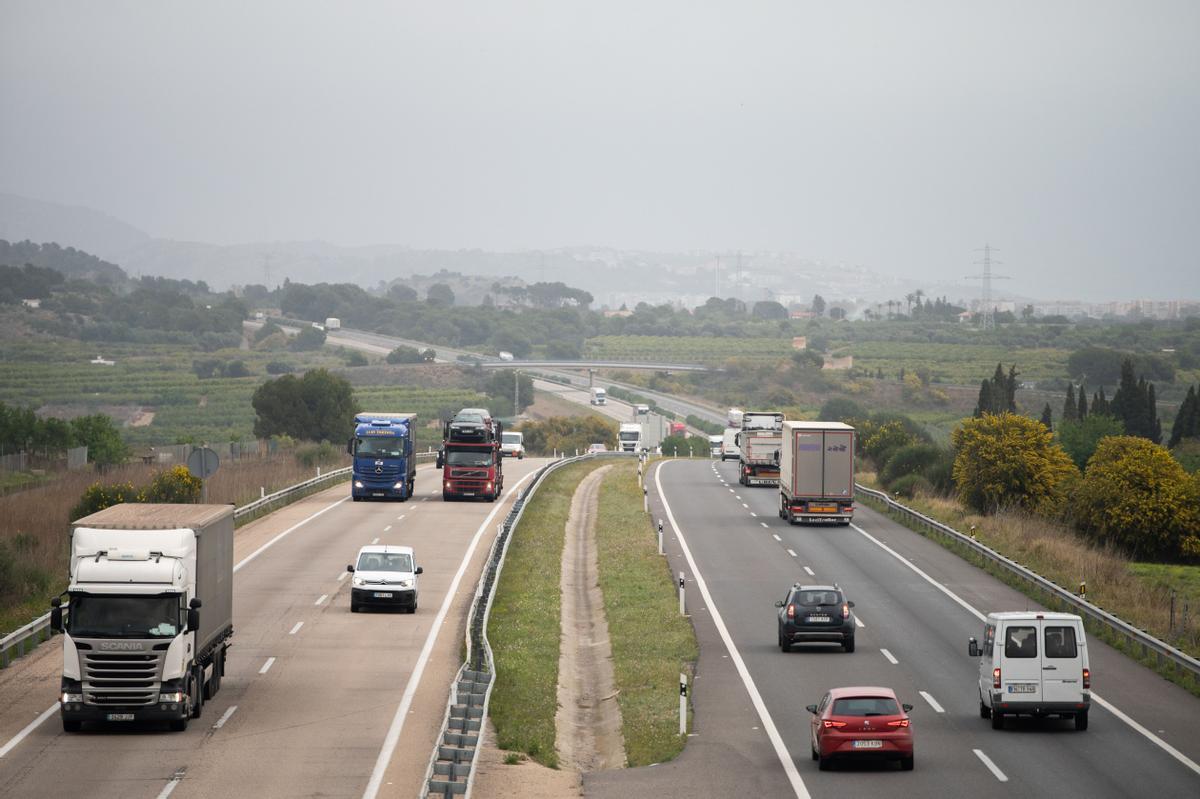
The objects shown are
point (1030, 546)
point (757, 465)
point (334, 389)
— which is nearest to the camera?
point (1030, 546)

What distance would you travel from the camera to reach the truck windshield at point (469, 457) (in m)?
64.6

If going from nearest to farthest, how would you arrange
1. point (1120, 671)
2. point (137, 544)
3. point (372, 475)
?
point (137, 544) → point (1120, 671) → point (372, 475)

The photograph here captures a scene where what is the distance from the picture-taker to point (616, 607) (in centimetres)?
4072

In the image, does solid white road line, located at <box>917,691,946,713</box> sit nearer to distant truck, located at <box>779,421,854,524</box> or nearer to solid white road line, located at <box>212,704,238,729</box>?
solid white road line, located at <box>212,704,238,729</box>

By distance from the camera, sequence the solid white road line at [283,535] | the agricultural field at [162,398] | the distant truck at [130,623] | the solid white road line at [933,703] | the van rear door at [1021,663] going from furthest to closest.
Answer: the agricultural field at [162,398]
the solid white road line at [283,535]
the solid white road line at [933,703]
the van rear door at [1021,663]
the distant truck at [130,623]

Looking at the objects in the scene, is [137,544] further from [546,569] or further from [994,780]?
[546,569]

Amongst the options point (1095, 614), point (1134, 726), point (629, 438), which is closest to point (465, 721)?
point (1134, 726)

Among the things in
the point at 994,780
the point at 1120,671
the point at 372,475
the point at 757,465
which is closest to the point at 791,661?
the point at 1120,671

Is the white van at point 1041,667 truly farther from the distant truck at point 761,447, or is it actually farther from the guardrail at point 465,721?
the distant truck at point 761,447

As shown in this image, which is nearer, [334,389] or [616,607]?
[616,607]

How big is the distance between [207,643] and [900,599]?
73.7 feet

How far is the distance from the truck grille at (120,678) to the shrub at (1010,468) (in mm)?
47711

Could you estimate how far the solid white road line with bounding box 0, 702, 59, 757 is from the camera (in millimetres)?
22844

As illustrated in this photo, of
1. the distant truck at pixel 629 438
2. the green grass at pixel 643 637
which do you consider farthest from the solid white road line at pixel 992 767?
the distant truck at pixel 629 438
